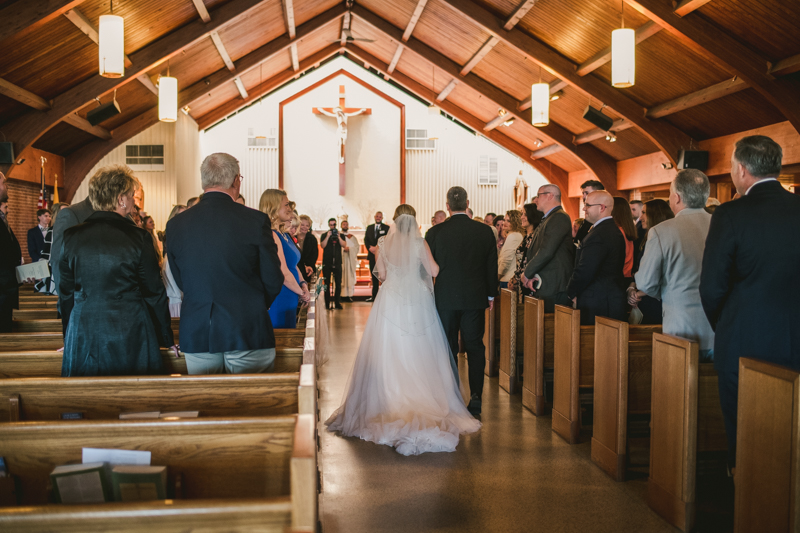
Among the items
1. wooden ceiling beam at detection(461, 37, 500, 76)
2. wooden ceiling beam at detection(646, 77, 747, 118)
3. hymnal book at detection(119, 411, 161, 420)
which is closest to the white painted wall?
wooden ceiling beam at detection(461, 37, 500, 76)

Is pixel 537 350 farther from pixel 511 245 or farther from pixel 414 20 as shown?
Result: pixel 414 20

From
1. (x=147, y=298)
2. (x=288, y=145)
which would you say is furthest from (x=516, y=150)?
(x=147, y=298)

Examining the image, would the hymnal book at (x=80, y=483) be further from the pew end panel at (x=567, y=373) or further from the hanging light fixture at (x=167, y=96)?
the hanging light fixture at (x=167, y=96)

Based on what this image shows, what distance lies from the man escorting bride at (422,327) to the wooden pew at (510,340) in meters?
0.70

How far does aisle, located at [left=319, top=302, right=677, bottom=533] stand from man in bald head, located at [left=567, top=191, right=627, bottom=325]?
85 centimetres

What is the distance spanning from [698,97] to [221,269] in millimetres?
7456

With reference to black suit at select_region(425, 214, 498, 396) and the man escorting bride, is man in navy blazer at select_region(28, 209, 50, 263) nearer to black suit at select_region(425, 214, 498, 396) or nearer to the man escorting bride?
the man escorting bride

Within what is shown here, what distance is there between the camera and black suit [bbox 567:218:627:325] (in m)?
3.82

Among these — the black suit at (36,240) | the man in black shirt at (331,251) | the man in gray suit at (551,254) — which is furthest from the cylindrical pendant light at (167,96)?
the man in gray suit at (551,254)

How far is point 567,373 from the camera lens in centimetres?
376

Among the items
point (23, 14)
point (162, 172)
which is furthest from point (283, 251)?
point (162, 172)

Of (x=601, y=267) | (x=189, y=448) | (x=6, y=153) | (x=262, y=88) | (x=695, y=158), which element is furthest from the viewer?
(x=262, y=88)

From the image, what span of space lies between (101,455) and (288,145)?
15507 millimetres

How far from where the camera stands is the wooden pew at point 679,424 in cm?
251
